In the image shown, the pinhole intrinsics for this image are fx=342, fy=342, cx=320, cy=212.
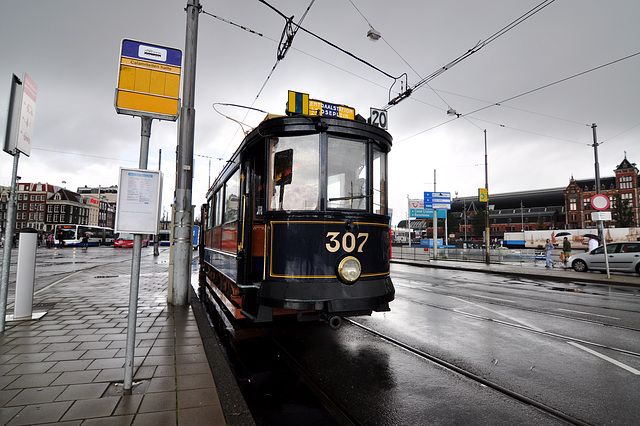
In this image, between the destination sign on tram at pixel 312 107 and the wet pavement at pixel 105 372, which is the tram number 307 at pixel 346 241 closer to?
the destination sign on tram at pixel 312 107

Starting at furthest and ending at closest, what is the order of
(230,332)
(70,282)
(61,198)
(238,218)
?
(61,198), (70,282), (230,332), (238,218)

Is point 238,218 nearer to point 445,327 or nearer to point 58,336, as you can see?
point 58,336

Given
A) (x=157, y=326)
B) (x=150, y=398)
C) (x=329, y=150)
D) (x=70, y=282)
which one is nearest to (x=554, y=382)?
(x=329, y=150)

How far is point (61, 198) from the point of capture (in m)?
90.8

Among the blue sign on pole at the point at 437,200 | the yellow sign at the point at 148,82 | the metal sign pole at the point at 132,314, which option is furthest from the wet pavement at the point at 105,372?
the blue sign on pole at the point at 437,200

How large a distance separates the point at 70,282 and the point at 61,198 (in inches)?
3950

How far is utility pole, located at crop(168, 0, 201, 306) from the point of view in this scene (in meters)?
7.45

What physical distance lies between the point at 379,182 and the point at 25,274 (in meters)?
6.00

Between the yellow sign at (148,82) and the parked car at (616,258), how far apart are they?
62.9 feet

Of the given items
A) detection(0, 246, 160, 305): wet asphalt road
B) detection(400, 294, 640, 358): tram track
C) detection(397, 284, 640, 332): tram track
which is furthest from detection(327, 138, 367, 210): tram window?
detection(0, 246, 160, 305): wet asphalt road

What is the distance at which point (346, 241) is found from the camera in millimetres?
4418

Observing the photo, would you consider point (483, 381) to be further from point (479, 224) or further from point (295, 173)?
point (479, 224)

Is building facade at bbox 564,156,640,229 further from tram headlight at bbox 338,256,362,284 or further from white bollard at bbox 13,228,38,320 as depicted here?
white bollard at bbox 13,228,38,320

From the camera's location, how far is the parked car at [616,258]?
49.1ft
